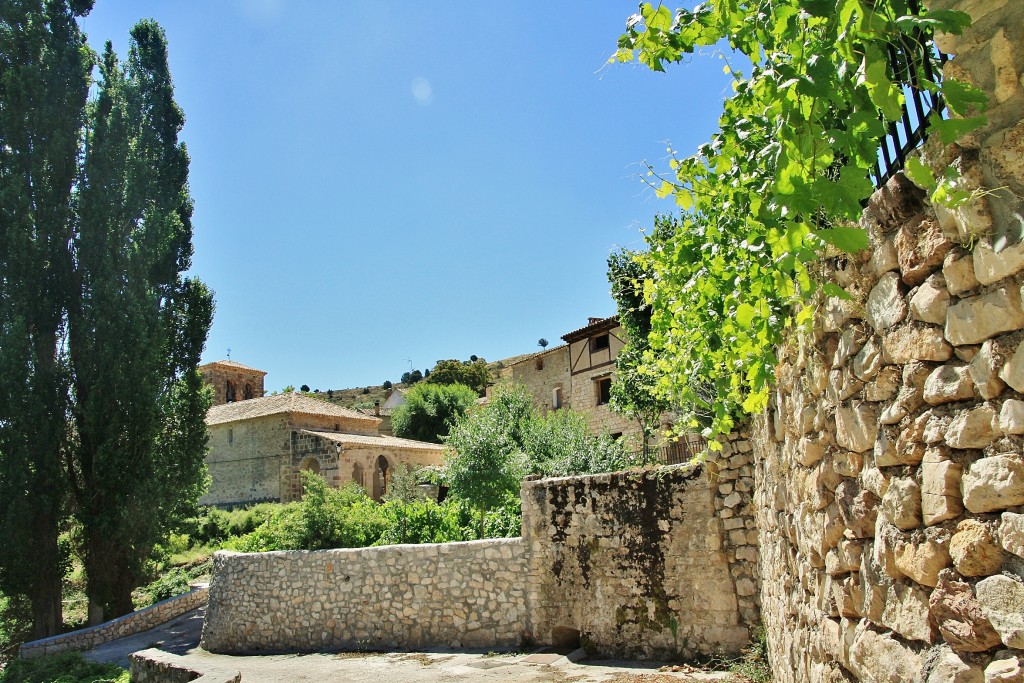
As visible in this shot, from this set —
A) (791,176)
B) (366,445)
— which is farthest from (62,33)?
(791,176)

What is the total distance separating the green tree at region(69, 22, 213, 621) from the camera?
596 inches

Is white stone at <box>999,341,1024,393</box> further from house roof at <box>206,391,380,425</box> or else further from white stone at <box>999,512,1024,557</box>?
house roof at <box>206,391,380,425</box>

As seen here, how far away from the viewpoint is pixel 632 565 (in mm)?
8320

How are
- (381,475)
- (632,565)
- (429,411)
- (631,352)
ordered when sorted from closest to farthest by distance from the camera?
(632,565)
(631,352)
(381,475)
(429,411)

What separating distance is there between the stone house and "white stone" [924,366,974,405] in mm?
21107

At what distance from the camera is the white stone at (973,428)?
1.77 meters

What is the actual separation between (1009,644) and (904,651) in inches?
22.6

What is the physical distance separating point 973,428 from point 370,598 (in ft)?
35.5

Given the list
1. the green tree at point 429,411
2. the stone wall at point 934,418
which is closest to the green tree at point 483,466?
the stone wall at point 934,418

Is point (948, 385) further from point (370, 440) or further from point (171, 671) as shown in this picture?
point (370, 440)

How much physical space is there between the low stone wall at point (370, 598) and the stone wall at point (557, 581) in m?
0.02

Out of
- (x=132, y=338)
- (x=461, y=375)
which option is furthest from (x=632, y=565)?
(x=461, y=375)

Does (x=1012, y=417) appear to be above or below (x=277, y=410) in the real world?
below

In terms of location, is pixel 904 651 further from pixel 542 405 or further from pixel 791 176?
pixel 542 405
